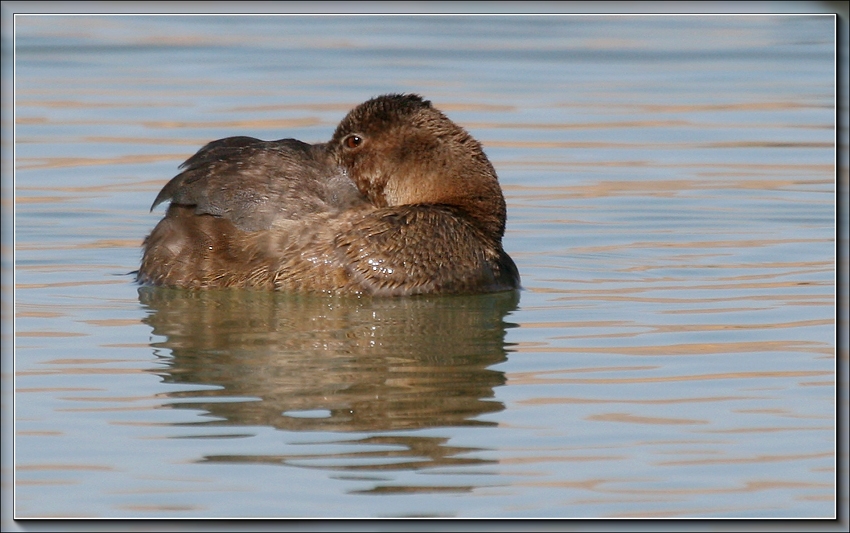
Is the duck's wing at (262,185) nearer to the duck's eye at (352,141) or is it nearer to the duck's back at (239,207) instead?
the duck's back at (239,207)

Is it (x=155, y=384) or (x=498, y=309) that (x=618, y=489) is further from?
(x=498, y=309)

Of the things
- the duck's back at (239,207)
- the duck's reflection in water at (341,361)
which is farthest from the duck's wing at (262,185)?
the duck's reflection in water at (341,361)

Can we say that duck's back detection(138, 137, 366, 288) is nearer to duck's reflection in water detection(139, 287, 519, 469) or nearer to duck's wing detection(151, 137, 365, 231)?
duck's wing detection(151, 137, 365, 231)

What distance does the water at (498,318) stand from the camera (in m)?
6.36

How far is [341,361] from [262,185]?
2.10 metres

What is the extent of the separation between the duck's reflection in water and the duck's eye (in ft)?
3.41

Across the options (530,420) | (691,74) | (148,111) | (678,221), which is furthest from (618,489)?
(691,74)

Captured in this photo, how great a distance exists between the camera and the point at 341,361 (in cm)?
788

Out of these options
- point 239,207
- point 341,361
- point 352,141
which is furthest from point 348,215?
point 341,361

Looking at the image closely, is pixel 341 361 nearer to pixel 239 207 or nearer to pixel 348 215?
pixel 348 215

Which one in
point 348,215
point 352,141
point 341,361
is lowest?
point 341,361

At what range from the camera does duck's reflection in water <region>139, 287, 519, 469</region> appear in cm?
681

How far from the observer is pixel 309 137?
14.2 meters

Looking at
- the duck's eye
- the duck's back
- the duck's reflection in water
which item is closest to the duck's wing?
the duck's back
